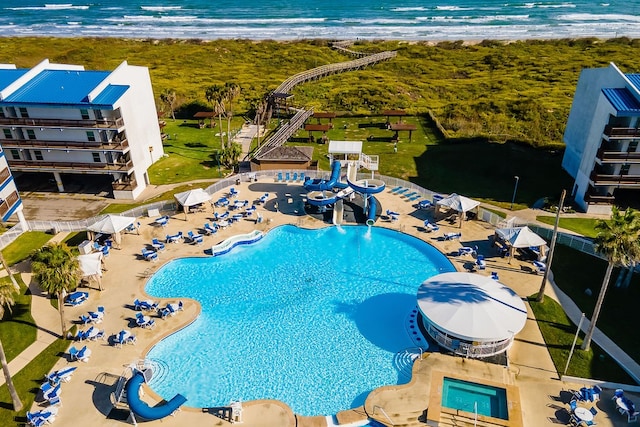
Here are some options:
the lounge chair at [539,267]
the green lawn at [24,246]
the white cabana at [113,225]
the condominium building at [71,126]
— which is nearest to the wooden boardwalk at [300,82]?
the condominium building at [71,126]

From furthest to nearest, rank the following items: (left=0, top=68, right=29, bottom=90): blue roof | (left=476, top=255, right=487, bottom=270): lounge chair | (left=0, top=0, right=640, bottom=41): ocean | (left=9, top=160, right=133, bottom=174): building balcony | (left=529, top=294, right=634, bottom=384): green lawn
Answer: (left=0, top=0, right=640, bottom=41): ocean → (left=0, top=68, right=29, bottom=90): blue roof → (left=9, top=160, right=133, bottom=174): building balcony → (left=476, top=255, right=487, bottom=270): lounge chair → (left=529, top=294, right=634, bottom=384): green lawn

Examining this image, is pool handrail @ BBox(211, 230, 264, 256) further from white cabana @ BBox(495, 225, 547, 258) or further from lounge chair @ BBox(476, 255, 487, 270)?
white cabana @ BBox(495, 225, 547, 258)

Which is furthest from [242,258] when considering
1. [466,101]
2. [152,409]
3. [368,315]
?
[466,101]

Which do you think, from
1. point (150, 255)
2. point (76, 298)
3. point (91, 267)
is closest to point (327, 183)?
point (150, 255)

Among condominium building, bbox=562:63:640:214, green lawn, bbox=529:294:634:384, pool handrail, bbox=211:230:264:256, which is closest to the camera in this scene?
green lawn, bbox=529:294:634:384

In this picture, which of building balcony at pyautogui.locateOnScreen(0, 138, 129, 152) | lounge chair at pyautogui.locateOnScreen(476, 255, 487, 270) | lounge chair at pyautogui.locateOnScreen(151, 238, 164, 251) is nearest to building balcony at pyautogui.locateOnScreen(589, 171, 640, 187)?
lounge chair at pyautogui.locateOnScreen(476, 255, 487, 270)

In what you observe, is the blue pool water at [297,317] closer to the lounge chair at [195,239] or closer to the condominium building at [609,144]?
the lounge chair at [195,239]

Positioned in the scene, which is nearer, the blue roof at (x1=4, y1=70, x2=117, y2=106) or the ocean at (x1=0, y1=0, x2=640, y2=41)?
the blue roof at (x1=4, y1=70, x2=117, y2=106)

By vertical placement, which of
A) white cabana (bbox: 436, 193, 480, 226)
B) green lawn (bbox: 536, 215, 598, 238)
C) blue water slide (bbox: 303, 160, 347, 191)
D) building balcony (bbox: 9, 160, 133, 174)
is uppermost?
building balcony (bbox: 9, 160, 133, 174)

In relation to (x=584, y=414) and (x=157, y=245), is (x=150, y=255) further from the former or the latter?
(x=584, y=414)
